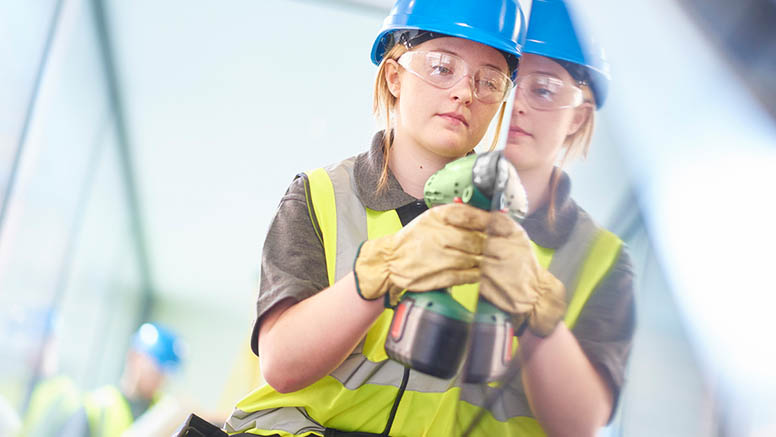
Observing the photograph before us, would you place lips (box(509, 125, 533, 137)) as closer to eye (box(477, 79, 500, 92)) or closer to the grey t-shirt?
the grey t-shirt

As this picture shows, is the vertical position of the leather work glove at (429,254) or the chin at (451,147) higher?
the chin at (451,147)

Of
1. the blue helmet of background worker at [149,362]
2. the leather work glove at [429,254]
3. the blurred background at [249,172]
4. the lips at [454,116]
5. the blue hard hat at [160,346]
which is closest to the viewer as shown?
the blurred background at [249,172]

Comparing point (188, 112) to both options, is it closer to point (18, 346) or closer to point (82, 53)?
point (82, 53)

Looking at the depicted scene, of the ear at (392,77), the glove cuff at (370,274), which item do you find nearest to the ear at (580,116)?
the glove cuff at (370,274)

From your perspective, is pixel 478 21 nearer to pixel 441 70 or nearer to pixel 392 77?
pixel 441 70

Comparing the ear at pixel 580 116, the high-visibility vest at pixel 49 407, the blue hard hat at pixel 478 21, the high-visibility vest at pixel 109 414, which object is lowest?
the high-visibility vest at pixel 49 407

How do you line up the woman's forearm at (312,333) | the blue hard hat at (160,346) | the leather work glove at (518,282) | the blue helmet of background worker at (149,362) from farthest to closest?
the blue hard hat at (160,346), the blue helmet of background worker at (149,362), the woman's forearm at (312,333), the leather work glove at (518,282)

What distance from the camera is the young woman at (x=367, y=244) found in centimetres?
66

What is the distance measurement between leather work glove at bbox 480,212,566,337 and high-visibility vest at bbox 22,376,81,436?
398cm

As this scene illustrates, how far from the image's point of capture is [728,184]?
0.27m

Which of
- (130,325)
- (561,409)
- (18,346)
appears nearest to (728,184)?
(561,409)

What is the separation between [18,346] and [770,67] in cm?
408

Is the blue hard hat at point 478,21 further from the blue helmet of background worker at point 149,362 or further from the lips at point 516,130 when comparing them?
the blue helmet of background worker at point 149,362

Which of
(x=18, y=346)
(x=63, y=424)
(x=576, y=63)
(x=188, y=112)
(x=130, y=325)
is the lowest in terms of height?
(x=130, y=325)
